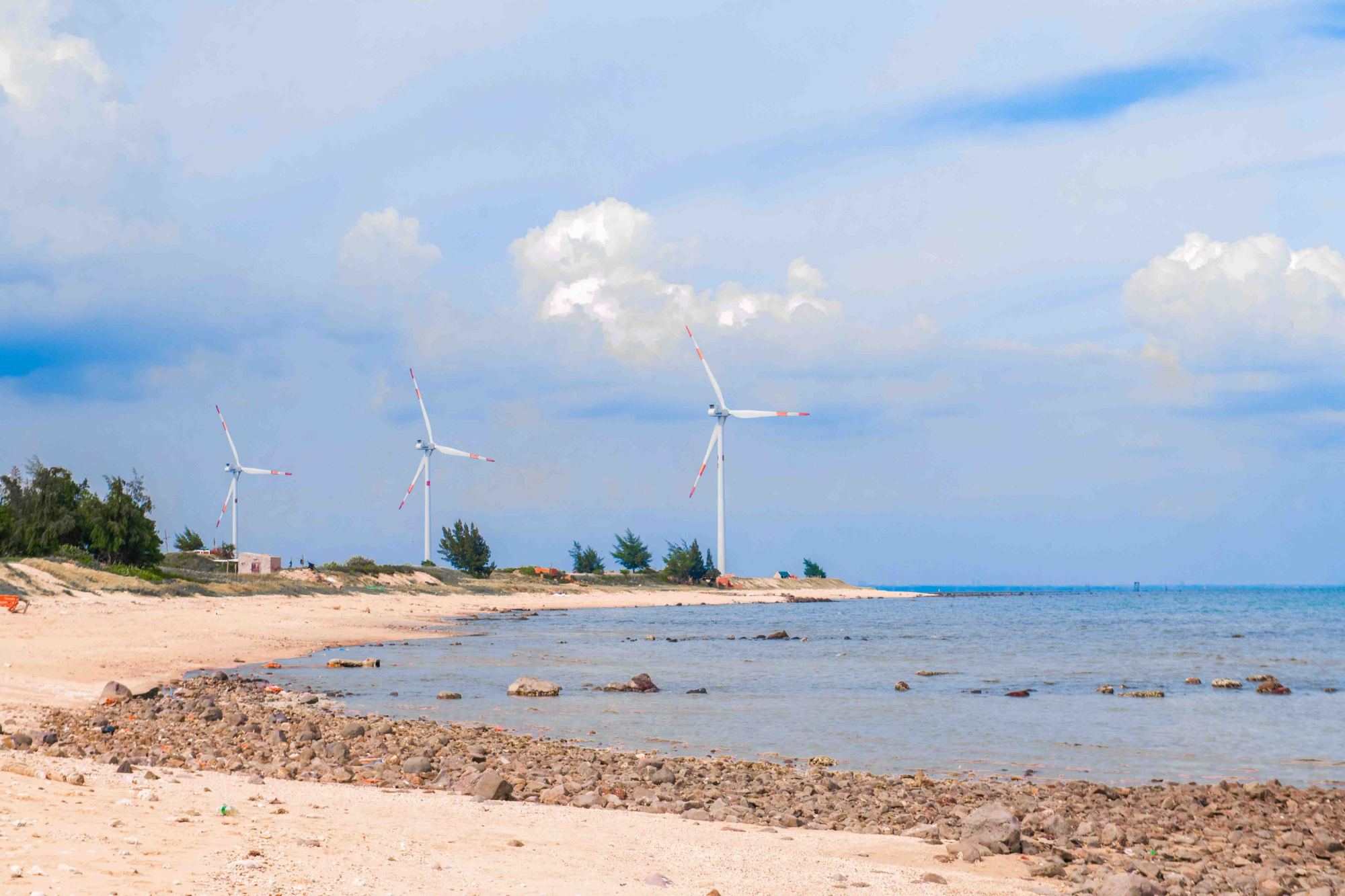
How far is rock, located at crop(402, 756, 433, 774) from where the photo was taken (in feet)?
48.5

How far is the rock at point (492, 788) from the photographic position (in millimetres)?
12914

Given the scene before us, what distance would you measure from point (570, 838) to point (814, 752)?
937 centimetres

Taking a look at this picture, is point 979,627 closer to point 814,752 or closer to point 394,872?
point 814,752

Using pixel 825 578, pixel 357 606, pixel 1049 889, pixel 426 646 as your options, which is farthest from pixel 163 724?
pixel 825 578

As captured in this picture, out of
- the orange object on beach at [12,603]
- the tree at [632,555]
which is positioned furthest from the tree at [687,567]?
the orange object on beach at [12,603]

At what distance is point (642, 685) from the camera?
93.7 ft

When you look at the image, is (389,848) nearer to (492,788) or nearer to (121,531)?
(492,788)

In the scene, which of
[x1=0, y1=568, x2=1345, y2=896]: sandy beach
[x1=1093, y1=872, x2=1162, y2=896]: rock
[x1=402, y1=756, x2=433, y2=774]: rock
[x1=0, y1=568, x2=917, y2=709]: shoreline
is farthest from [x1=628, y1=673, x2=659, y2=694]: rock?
[x1=1093, y1=872, x2=1162, y2=896]: rock

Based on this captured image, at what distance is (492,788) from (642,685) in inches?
622

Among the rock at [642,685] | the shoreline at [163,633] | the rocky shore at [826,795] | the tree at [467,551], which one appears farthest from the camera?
the tree at [467,551]

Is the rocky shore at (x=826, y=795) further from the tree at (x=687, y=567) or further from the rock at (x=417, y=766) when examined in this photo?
the tree at (x=687, y=567)

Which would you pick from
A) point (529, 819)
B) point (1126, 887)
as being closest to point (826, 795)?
point (529, 819)

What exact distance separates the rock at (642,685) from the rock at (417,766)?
13.3 meters

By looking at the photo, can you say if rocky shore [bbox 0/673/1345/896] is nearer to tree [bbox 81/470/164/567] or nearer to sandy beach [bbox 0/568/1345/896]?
sandy beach [bbox 0/568/1345/896]
